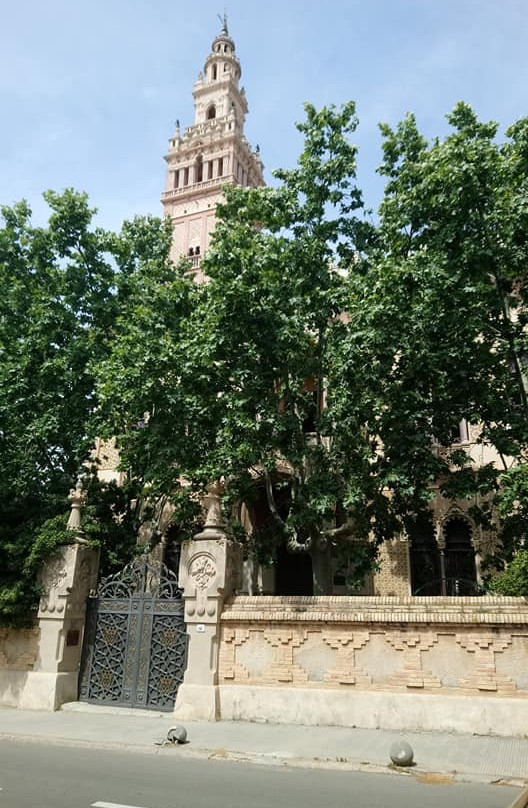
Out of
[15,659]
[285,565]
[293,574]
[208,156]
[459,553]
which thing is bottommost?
[15,659]

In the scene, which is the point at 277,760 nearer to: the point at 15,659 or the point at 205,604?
the point at 205,604

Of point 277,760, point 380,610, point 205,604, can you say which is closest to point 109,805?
point 277,760

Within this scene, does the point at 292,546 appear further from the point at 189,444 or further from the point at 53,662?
the point at 53,662

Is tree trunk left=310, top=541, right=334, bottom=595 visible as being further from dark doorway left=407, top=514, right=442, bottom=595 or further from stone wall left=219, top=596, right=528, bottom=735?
dark doorway left=407, top=514, right=442, bottom=595

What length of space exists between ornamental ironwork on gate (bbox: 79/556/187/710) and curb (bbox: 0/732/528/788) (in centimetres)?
226

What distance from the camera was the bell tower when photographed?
4212cm

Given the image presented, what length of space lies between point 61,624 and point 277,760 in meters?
5.72

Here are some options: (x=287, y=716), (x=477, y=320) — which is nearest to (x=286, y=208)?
(x=477, y=320)

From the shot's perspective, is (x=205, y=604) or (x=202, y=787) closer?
(x=202, y=787)

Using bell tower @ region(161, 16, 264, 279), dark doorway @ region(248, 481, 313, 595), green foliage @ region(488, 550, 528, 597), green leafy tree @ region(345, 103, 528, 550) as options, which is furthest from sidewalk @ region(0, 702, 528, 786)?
bell tower @ region(161, 16, 264, 279)

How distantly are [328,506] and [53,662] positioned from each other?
6116 mm

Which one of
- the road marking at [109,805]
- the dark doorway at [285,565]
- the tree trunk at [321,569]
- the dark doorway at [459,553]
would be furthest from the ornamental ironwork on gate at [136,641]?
the dark doorway at [459,553]

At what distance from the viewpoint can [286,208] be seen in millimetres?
14133

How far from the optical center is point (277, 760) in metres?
7.64
